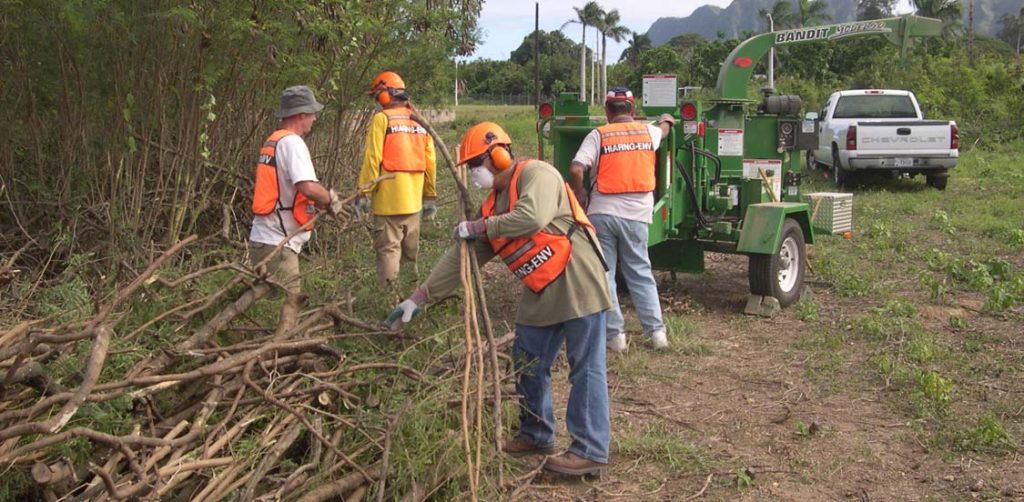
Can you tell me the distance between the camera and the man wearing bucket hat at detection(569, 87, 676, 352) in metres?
6.77

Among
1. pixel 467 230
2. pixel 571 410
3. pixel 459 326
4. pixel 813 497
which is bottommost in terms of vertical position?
pixel 813 497

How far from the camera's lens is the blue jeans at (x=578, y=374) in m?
4.56

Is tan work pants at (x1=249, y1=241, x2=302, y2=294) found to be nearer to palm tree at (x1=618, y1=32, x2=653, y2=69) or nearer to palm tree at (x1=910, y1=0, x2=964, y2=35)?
palm tree at (x1=910, y1=0, x2=964, y2=35)

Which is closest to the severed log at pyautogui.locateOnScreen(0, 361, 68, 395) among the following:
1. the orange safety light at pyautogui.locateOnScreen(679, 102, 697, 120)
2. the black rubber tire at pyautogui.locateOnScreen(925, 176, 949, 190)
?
the orange safety light at pyautogui.locateOnScreen(679, 102, 697, 120)

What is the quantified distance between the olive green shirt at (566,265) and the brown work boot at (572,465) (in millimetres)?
654

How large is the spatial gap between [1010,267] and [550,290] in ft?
22.4

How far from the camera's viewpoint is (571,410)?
4.65m

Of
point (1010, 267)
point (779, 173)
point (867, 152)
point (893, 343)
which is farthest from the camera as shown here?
point (867, 152)

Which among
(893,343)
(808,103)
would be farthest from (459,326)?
(808,103)

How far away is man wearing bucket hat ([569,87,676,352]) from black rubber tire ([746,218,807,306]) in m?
1.32

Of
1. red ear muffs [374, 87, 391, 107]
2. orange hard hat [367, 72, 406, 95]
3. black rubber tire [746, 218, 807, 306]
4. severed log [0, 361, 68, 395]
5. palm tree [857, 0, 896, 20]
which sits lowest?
black rubber tire [746, 218, 807, 306]

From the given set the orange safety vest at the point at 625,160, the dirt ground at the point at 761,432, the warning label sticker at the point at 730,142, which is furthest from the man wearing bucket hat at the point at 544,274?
the warning label sticker at the point at 730,142

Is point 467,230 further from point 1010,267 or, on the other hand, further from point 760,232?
point 1010,267

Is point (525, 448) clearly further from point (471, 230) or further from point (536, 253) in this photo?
point (471, 230)
